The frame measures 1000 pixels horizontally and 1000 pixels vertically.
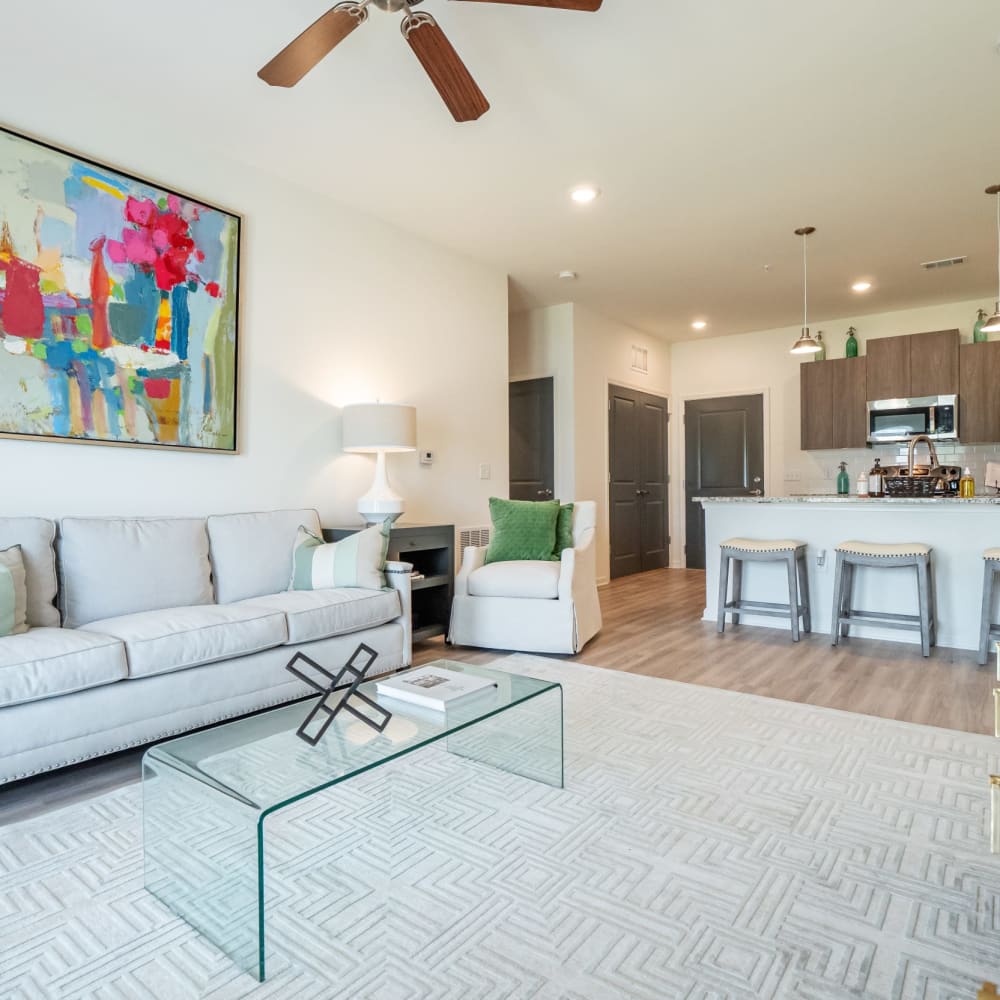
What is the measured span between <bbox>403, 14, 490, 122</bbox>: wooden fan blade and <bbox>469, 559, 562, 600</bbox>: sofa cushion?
7.55 ft

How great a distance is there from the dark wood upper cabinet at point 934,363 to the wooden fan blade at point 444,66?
5.20m

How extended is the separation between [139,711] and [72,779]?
308mm

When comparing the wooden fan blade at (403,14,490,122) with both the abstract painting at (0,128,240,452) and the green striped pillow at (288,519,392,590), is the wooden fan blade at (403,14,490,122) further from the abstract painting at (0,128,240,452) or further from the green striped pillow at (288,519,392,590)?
the green striped pillow at (288,519,392,590)

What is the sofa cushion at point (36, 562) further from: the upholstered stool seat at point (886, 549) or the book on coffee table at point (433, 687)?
the upholstered stool seat at point (886, 549)

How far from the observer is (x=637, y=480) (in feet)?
24.1

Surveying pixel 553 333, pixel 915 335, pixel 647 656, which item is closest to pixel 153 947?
pixel 647 656

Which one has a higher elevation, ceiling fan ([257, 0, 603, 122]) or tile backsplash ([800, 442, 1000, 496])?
ceiling fan ([257, 0, 603, 122])

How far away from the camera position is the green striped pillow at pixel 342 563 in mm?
3197

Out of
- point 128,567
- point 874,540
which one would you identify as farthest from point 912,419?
point 128,567

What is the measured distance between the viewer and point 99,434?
298 centimetres

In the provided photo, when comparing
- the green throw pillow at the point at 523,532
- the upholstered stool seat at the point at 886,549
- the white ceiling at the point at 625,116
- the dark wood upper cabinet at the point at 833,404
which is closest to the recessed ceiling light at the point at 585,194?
the white ceiling at the point at 625,116

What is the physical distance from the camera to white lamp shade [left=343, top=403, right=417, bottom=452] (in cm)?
383

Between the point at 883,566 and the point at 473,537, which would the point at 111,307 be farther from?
the point at 883,566

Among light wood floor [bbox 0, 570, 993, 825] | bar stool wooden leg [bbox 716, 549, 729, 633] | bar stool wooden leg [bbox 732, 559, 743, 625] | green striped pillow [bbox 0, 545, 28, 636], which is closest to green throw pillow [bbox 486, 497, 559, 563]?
light wood floor [bbox 0, 570, 993, 825]
